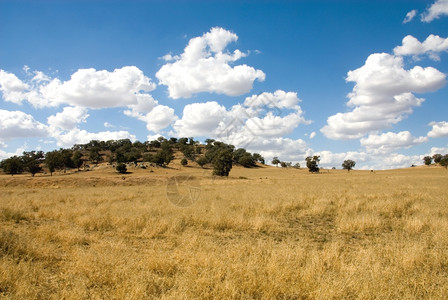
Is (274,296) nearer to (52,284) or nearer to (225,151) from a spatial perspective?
(52,284)

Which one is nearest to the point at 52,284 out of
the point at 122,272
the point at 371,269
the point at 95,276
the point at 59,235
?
the point at 95,276

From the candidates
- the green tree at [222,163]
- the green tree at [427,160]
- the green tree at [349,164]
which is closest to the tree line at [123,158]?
the green tree at [222,163]

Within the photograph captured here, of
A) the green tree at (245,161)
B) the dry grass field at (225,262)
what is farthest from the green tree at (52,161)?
the dry grass field at (225,262)

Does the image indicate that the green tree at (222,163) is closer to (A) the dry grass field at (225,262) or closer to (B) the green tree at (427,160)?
(A) the dry grass field at (225,262)

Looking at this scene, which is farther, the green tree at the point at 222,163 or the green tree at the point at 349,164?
the green tree at the point at 349,164

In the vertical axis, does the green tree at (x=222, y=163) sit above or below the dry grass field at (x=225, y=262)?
above

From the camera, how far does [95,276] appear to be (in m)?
5.32

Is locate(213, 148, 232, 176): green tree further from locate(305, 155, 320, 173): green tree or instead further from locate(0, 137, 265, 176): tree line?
locate(305, 155, 320, 173): green tree

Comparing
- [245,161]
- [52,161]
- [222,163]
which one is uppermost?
[245,161]

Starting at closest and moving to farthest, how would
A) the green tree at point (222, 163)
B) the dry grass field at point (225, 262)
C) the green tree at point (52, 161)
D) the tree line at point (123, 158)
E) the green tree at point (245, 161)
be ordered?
the dry grass field at point (225, 262) < the green tree at point (222, 163) < the tree line at point (123, 158) < the green tree at point (52, 161) < the green tree at point (245, 161)

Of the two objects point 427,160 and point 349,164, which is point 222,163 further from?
point 427,160

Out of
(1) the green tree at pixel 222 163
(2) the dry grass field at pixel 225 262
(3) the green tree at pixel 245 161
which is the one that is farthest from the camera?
(3) the green tree at pixel 245 161

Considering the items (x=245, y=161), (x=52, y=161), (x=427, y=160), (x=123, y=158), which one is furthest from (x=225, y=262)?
(x=427, y=160)

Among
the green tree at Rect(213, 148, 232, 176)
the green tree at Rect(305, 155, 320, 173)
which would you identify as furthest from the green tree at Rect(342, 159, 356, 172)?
the green tree at Rect(213, 148, 232, 176)
